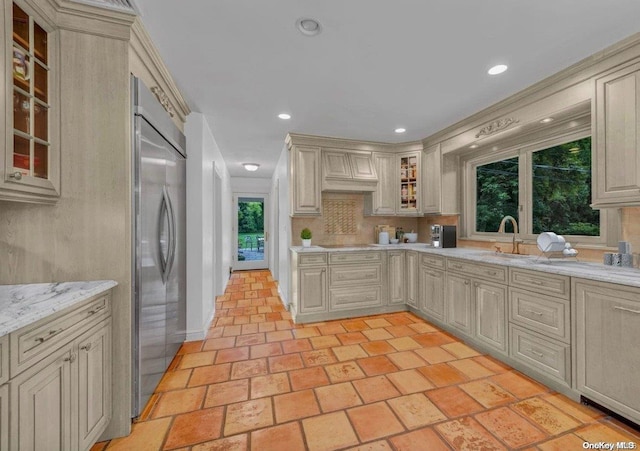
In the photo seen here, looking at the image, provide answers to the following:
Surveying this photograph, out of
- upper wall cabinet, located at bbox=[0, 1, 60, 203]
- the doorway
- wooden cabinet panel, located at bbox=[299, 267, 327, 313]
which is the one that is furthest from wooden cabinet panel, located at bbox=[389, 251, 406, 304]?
the doorway

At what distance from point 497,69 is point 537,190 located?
1.53m

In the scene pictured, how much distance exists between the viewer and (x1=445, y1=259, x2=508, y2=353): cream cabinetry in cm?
246

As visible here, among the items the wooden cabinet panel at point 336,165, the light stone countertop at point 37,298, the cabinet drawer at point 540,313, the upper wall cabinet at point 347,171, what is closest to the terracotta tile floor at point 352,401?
the cabinet drawer at point 540,313

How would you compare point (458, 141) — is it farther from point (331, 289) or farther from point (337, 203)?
point (331, 289)

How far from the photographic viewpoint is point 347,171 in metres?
3.95

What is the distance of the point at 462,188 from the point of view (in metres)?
3.89

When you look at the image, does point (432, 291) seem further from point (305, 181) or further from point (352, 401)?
point (305, 181)

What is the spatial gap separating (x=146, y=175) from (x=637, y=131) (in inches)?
133

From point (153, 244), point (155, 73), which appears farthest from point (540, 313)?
point (155, 73)

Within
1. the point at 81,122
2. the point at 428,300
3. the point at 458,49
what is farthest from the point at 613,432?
the point at 81,122

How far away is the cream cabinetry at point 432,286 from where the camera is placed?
321 cm

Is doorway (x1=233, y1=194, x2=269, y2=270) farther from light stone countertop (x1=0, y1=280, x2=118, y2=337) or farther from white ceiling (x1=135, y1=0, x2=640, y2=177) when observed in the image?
light stone countertop (x1=0, y1=280, x2=118, y2=337)

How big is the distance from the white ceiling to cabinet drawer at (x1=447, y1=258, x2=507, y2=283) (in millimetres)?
1671

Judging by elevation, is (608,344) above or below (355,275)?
below
